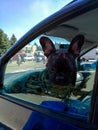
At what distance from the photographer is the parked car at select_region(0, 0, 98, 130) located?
1756mm

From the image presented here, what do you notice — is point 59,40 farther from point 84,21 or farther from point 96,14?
point 96,14

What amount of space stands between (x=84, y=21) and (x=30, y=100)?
0.70 meters

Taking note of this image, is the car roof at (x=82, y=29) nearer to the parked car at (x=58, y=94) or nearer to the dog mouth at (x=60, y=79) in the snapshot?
the parked car at (x=58, y=94)

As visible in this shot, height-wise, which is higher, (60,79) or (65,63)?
(65,63)

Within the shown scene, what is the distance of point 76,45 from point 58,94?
0.35 metres

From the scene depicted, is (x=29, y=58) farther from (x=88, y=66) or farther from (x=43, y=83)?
(x=88, y=66)

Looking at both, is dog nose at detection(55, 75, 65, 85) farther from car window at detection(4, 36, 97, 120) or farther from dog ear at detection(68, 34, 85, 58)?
dog ear at detection(68, 34, 85, 58)

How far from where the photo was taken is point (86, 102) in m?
1.84

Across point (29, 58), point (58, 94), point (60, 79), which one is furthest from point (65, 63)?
point (29, 58)

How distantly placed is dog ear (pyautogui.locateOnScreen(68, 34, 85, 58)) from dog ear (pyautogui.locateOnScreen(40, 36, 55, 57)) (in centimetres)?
17

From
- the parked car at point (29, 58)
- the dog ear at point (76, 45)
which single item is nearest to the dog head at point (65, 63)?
the dog ear at point (76, 45)

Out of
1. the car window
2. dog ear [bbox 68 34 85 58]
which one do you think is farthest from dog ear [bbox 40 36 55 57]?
dog ear [bbox 68 34 85 58]

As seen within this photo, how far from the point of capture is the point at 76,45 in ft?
6.73

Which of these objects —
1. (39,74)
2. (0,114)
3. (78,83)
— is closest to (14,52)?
(39,74)
